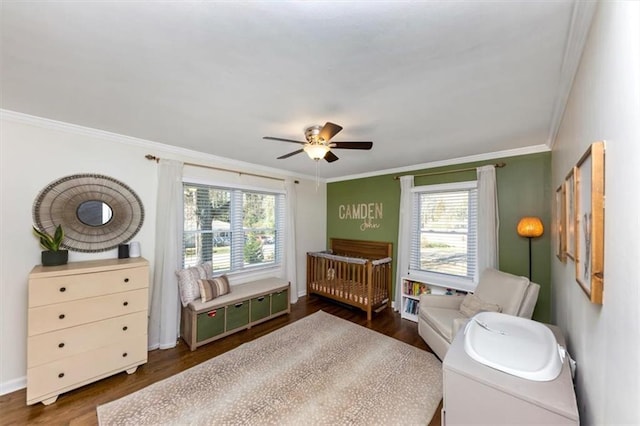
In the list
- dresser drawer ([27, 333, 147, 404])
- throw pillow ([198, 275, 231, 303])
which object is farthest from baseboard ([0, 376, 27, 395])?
throw pillow ([198, 275, 231, 303])

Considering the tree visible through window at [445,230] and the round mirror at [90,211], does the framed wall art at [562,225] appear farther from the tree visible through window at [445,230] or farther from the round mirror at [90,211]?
the round mirror at [90,211]

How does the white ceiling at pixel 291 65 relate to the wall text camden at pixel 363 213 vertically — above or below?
above

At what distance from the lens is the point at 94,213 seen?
100 inches

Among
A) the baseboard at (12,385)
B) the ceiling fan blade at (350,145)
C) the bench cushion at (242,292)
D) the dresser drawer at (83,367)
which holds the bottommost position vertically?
the baseboard at (12,385)

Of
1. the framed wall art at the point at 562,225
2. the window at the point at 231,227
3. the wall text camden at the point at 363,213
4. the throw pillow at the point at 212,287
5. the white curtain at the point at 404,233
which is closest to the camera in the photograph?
the framed wall art at the point at 562,225

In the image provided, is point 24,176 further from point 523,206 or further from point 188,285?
point 523,206

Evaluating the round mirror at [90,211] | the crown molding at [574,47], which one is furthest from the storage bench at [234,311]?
the crown molding at [574,47]

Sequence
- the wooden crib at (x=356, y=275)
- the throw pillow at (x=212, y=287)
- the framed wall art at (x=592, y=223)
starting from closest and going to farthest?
the framed wall art at (x=592, y=223) < the throw pillow at (x=212, y=287) < the wooden crib at (x=356, y=275)

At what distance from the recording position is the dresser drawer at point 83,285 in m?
1.98

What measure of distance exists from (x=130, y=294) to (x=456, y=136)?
12.3ft

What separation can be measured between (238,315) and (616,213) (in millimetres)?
3496

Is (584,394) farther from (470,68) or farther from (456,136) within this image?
(456,136)

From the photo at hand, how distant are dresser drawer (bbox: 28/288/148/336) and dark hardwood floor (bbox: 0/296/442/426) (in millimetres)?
608

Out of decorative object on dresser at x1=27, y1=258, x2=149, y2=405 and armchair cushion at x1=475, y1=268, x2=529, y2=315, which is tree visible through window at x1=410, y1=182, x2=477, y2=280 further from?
decorative object on dresser at x1=27, y1=258, x2=149, y2=405
